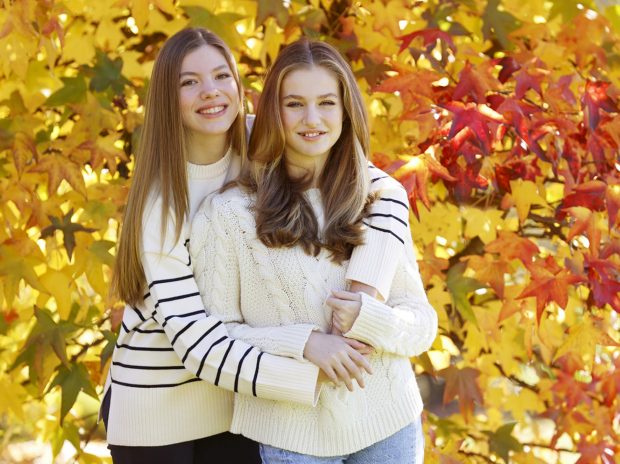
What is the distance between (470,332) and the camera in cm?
300

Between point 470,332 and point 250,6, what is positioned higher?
point 250,6

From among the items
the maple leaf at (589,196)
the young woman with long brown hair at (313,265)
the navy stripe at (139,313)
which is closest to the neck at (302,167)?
the young woman with long brown hair at (313,265)

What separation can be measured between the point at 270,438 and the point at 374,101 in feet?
4.55

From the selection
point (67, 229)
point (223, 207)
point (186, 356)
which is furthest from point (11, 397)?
point (223, 207)

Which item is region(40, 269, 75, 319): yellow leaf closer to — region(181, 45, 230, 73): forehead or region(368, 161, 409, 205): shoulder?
region(181, 45, 230, 73): forehead

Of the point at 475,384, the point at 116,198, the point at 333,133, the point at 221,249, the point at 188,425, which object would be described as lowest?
the point at 475,384

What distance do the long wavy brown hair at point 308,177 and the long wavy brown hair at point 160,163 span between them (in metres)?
0.15

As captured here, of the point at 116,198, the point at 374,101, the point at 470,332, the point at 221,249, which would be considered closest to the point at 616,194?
the point at 470,332

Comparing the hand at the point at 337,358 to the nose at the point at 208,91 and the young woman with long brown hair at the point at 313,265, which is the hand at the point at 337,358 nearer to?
the young woman with long brown hair at the point at 313,265

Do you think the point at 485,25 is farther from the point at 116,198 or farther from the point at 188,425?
the point at 188,425

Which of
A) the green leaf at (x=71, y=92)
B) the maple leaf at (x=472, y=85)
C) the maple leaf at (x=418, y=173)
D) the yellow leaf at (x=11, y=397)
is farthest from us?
the yellow leaf at (x=11, y=397)

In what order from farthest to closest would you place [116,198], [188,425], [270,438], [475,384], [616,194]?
[475,384] < [116,198] < [616,194] < [188,425] < [270,438]

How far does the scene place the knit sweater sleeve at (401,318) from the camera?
2.01 meters

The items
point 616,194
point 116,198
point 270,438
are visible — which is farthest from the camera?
point 116,198
